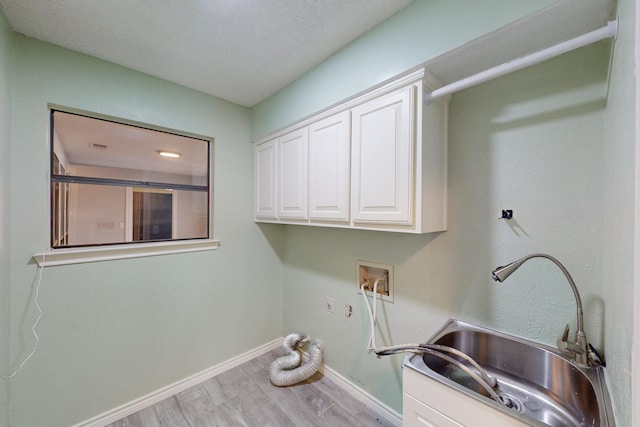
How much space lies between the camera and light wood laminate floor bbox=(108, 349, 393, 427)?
5.53ft

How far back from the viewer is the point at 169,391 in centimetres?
192

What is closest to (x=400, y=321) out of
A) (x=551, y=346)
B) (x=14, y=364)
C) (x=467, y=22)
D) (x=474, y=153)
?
(x=551, y=346)

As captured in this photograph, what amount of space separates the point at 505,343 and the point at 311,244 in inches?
60.0

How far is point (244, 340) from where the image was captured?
7.84 ft

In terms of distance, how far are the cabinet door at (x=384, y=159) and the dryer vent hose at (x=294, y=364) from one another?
4.59 feet

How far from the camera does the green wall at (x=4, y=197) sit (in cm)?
124

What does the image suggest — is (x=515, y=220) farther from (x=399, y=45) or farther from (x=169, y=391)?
(x=169, y=391)

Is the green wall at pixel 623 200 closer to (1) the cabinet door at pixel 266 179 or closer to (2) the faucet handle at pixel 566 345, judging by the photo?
(2) the faucet handle at pixel 566 345

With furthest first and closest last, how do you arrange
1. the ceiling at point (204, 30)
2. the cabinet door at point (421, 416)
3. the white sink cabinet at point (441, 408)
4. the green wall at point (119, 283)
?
the green wall at point (119, 283), the ceiling at point (204, 30), the cabinet door at point (421, 416), the white sink cabinet at point (441, 408)

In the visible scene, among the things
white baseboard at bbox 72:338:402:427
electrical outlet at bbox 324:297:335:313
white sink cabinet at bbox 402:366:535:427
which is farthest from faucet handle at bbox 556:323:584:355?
electrical outlet at bbox 324:297:335:313

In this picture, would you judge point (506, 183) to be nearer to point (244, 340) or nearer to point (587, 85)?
point (587, 85)

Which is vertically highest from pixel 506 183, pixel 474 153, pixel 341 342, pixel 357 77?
pixel 357 77

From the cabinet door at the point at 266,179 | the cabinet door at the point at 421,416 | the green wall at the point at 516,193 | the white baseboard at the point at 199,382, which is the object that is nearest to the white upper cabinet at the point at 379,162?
the green wall at the point at 516,193

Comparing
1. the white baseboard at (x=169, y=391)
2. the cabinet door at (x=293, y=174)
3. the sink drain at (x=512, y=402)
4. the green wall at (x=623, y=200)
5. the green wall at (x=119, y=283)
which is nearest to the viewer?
the green wall at (x=623, y=200)
